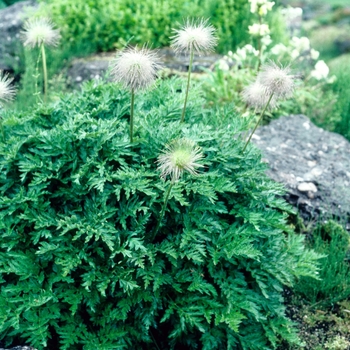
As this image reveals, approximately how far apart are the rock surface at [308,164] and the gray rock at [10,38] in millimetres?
3475

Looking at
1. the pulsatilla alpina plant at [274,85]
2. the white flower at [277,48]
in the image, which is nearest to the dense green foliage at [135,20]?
the white flower at [277,48]

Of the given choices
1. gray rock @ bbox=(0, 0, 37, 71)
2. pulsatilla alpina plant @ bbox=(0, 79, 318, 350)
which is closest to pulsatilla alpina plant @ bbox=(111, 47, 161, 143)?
pulsatilla alpina plant @ bbox=(0, 79, 318, 350)

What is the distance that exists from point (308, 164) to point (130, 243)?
2249mm

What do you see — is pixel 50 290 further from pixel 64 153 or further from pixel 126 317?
pixel 64 153

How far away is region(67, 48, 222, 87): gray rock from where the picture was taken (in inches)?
248

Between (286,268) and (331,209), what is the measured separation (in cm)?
121

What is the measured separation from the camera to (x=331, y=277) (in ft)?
12.3

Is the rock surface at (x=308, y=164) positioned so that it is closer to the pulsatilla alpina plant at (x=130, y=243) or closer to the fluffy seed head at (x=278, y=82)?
the pulsatilla alpina plant at (x=130, y=243)

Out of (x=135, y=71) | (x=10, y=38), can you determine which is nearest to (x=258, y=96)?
(x=135, y=71)

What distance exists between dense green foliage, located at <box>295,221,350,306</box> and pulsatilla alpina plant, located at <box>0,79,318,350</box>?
0.54 meters

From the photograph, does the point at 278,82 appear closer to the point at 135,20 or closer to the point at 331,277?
the point at 331,277

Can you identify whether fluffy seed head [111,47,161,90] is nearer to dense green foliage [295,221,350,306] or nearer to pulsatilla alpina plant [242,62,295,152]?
pulsatilla alpina plant [242,62,295,152]

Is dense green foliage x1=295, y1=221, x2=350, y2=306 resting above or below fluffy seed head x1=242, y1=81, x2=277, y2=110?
below

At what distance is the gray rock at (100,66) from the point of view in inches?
248
